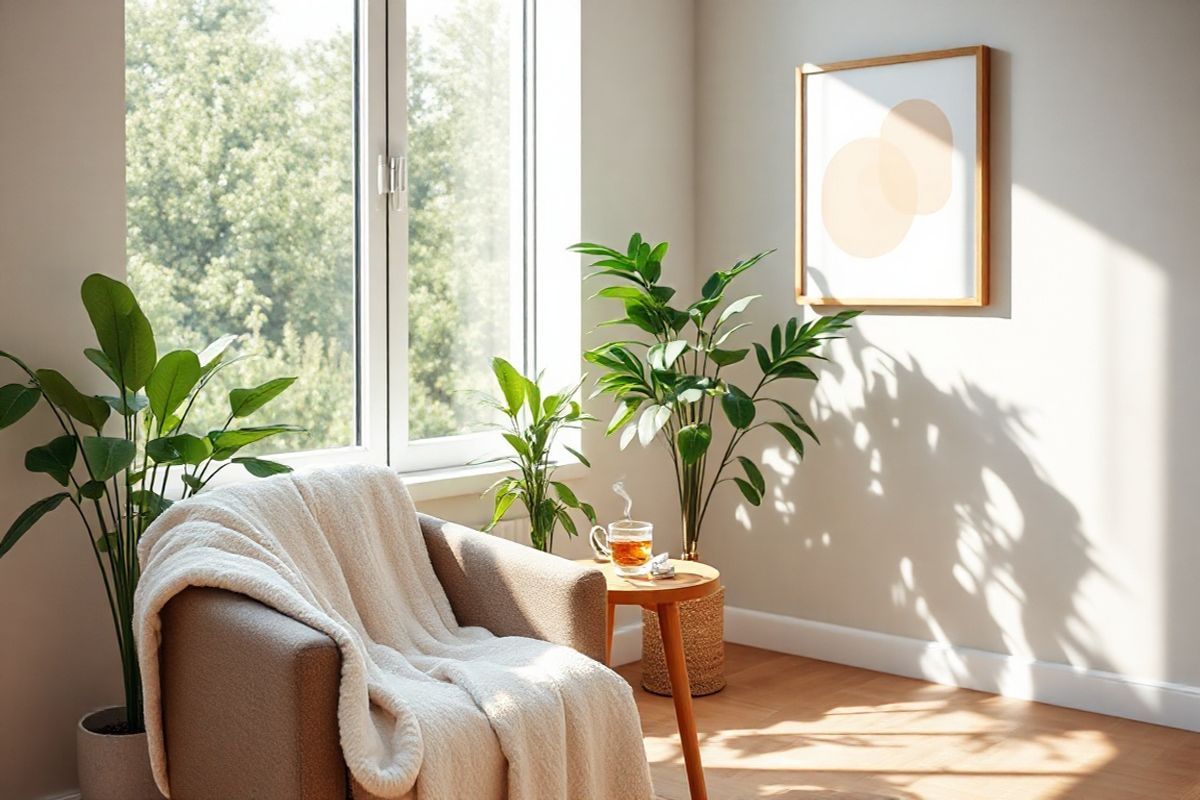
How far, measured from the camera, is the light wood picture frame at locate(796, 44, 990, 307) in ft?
A: 12.6

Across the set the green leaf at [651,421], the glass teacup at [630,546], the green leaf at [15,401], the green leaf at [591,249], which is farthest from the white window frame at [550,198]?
the green leaf at [15,401]

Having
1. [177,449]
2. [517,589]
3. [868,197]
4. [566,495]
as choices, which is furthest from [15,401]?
[868,197]

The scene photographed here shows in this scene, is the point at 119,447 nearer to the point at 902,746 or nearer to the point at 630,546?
the point at 630,546

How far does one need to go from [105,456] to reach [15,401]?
0.77 ft

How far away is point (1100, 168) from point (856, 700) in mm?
1722

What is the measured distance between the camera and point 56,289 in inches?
109

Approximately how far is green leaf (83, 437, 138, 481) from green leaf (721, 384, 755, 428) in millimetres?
1751

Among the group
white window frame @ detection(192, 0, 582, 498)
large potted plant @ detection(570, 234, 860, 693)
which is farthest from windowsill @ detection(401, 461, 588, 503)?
large potted plant @ detection(570, 234, 860, 693)

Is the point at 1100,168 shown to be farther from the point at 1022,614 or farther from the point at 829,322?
the point at 1022,614

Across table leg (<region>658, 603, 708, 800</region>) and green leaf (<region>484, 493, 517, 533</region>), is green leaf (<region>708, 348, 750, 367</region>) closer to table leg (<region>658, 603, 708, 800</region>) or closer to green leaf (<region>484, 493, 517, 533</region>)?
green leaf (<region>484, 493, 517, 533</region>)

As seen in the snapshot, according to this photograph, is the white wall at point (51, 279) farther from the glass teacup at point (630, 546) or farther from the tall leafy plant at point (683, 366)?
the tall leafy plant at point (683, 366)

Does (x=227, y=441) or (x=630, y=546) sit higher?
(x=227, y=441)

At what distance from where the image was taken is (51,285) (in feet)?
9.07

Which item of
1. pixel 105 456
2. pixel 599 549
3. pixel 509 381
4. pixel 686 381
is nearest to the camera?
pixel 105 456
